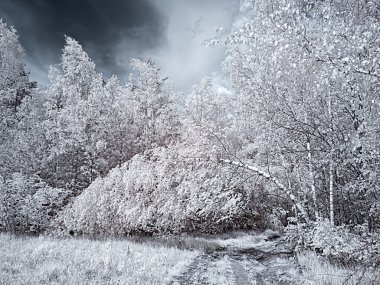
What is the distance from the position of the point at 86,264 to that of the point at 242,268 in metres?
4.28

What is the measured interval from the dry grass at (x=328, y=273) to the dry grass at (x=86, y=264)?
3104mm

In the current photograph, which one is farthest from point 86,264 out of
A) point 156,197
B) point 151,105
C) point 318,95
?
point 151,105

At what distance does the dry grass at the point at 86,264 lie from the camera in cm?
621

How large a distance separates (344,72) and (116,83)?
2214 centimetres

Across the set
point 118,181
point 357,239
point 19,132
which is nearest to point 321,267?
point 357,239

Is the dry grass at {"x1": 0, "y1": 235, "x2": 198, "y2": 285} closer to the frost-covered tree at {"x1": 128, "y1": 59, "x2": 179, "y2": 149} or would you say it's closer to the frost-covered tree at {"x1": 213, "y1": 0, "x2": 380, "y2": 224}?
the frost-covered tree at {"x1": 213, "y1": 0, "x2": 380, "y2": 224}

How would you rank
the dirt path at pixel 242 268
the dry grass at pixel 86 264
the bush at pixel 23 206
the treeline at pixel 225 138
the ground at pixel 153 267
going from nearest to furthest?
the treeline at pixel 225 138 → the dry grass at pixel 86 264 → the ground at pixel 153 267 → the dirt path at pixel 242 268 → the bush at pixel 23 206

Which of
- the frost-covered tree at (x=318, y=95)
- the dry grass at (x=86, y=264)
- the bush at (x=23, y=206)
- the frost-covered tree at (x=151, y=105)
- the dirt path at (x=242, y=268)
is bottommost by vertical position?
the dirt path at (x=242, y=268)

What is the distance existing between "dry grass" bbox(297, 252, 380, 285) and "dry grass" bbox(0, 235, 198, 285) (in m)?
3.10

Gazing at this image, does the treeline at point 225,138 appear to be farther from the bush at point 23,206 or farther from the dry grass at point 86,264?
the dry grass at point 86,264

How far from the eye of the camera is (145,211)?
13.0 m

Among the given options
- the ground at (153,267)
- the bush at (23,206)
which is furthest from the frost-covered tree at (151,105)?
the ground at (153,267)

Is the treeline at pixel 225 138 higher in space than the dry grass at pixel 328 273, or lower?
higher

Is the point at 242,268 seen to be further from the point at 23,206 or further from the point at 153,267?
the point at 23,206
